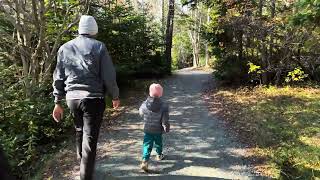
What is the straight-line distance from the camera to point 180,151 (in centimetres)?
726

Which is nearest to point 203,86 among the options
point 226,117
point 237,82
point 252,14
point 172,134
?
point 237,82

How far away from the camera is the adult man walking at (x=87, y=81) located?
15.9 ft

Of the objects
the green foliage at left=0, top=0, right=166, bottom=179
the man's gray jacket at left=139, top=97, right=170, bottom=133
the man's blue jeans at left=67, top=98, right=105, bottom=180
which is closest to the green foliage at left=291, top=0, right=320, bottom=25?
the man's gray jacket at left=139, top=97, right=170, bottom=133

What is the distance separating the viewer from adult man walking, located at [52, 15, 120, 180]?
4855 mm

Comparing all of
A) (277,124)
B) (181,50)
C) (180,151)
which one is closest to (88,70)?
(180,151)

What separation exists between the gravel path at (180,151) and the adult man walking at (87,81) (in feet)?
4.31

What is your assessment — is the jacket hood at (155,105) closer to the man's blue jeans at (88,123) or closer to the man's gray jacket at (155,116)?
the man's gray jacket at (155,116)

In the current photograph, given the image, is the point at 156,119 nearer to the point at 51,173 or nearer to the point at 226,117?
the point at 51,173

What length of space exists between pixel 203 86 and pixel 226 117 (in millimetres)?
6043

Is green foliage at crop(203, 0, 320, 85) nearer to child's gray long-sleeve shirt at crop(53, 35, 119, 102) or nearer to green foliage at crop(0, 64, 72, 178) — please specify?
green foliage at crop(0, 64, 72, 178)

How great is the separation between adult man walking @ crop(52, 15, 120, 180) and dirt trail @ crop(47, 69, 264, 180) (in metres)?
1.29

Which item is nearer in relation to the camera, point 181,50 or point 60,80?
point 60,80

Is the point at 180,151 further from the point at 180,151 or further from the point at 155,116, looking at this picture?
the point at 155,116

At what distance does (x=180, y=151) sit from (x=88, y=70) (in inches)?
119
